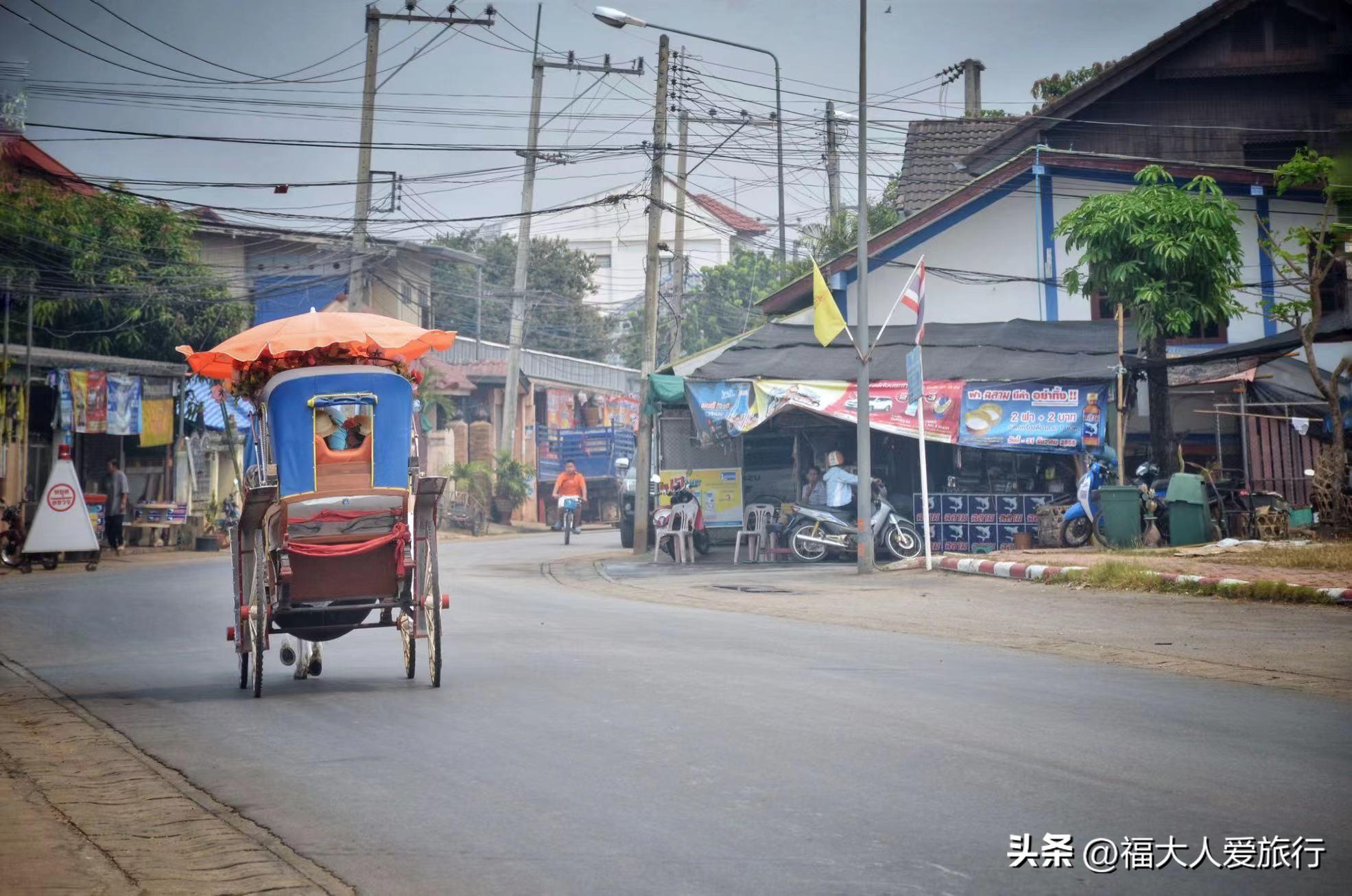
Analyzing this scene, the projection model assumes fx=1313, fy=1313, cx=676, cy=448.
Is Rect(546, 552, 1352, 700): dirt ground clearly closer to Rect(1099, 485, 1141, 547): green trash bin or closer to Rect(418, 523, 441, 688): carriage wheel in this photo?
Rect(1099, 485, 1141, 547): green trash bin

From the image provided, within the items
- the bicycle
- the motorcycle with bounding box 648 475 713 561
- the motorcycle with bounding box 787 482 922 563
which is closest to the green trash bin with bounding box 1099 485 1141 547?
the motorcycle with bounding box 787 482 922 563

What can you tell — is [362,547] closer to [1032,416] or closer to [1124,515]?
[1124,515]

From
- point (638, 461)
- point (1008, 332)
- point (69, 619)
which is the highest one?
point (1008, 332)

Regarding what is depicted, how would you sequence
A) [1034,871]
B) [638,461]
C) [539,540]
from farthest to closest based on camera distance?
[539,540] → [638,461] → [1034,871]

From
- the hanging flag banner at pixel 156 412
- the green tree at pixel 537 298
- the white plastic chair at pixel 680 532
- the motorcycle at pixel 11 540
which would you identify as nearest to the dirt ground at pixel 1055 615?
the white plastic chair at pixel 680 532

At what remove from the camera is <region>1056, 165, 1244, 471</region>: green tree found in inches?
857

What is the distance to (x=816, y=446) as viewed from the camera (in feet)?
88.3

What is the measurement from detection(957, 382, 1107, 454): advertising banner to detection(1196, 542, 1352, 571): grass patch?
4783 millimetres

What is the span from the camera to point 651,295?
30.0 metres

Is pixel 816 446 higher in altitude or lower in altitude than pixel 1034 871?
higher

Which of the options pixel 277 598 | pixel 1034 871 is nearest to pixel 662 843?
pixel 1034 871

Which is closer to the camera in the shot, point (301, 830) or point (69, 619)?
point (301, 830)

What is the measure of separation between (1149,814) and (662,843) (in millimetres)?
2085

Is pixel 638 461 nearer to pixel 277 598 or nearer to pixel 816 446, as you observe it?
pixel 816 446
